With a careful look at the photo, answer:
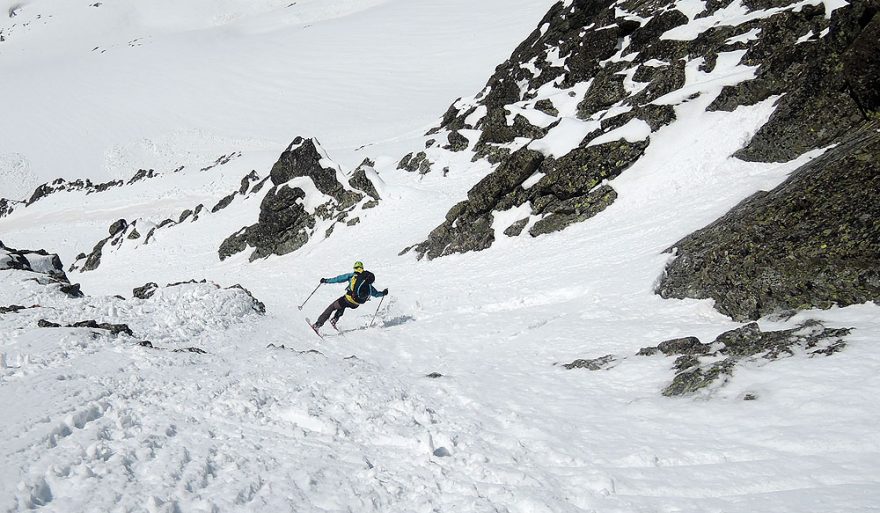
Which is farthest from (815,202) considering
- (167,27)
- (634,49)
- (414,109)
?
(167,27)

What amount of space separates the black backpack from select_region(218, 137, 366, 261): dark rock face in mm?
20001

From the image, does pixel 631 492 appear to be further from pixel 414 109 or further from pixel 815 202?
pixel 414 109

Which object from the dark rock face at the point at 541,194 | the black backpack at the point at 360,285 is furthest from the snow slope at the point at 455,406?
the dark rock face at the point at 541,194

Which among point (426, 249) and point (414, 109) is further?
point (414, 109)

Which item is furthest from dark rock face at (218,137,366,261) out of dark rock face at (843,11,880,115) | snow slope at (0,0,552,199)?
dark rock face at (843,11,880,115)

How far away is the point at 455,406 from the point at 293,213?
30994 millimetres

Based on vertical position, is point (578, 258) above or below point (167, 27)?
below

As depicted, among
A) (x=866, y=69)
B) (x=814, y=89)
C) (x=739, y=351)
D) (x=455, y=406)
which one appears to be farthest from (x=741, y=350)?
(x=814, y=89)

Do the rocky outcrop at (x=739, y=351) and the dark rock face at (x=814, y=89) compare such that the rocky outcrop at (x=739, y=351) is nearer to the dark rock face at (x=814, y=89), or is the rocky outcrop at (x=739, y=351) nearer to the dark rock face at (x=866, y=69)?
the dark rock face at (x=866, y=69)

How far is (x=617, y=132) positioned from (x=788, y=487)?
19952 millimetres

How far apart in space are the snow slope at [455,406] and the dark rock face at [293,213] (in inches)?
721

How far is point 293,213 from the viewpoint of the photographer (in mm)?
36156

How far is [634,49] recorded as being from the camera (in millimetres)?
35375

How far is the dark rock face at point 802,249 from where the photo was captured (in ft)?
27.8
